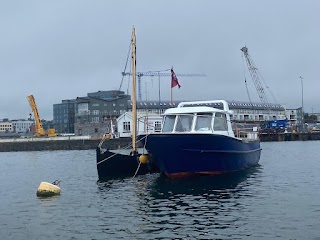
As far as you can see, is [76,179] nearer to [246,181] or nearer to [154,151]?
[154,151]

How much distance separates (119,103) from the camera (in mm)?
160750

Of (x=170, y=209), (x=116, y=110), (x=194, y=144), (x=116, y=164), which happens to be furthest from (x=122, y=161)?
(x=116, y=110)

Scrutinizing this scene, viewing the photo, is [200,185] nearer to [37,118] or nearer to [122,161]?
[122,161]

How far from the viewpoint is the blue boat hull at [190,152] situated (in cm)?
2880

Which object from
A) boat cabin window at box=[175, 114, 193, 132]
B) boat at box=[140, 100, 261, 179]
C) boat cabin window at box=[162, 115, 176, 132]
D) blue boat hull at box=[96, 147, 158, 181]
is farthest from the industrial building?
boat cabin window at box=[175, 114, 193, 132]

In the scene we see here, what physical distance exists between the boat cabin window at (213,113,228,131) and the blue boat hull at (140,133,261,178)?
63.5 inches

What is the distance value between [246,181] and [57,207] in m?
13.1

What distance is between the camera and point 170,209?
66.1ft

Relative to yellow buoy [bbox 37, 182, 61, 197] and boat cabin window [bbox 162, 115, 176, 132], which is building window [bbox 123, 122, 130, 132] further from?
yellow buoy [bbox 37, 182, 61, 197]

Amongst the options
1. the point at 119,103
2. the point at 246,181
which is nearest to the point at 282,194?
the point at 246,181

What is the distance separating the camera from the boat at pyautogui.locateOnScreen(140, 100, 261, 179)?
1136 inches

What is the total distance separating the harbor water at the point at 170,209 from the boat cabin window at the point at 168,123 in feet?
11.2

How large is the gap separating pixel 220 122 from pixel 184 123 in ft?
10.1

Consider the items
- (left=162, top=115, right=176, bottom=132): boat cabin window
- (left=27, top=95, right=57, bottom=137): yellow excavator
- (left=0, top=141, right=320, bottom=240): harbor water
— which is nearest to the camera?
(left=0, top=141, right=320, bottom=240): harbor water
